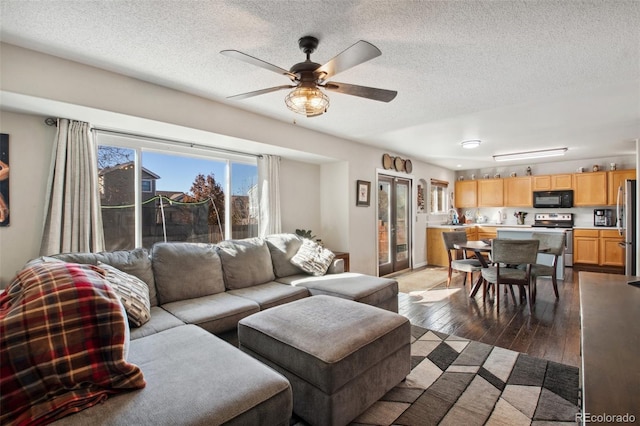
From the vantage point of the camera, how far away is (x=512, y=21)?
1.71 metres

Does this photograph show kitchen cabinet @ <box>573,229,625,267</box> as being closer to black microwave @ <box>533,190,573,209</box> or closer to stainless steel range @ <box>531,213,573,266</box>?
stainless steel range @ <box>531,213,573,266</box>

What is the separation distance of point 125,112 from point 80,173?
0.69 meters

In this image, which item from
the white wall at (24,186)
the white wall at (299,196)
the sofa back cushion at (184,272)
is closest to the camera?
the white wall at (24,186)

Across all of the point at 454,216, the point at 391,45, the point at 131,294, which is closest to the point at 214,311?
the point at 131,294

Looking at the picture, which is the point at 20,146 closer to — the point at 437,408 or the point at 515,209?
the point at 437,408

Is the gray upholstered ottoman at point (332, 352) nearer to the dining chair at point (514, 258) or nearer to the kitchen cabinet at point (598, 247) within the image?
the dining chair at point (514, 258)

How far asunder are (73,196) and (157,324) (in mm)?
1409

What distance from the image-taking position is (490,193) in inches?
293

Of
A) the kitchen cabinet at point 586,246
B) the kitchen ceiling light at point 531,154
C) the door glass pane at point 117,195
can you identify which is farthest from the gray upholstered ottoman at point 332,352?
the kitchen cabinet at point 586,246

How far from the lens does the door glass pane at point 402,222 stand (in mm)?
5980

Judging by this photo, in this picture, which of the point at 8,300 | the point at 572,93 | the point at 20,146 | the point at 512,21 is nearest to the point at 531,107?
the point at 572,93

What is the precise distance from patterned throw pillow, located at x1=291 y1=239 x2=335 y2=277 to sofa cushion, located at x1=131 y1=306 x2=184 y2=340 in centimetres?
154

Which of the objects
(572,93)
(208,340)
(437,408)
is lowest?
(437,408)

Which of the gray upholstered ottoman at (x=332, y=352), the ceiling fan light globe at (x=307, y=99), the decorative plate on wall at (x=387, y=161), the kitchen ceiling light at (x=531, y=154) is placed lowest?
the gray upholstered ottoman at (x=332, y=352)
